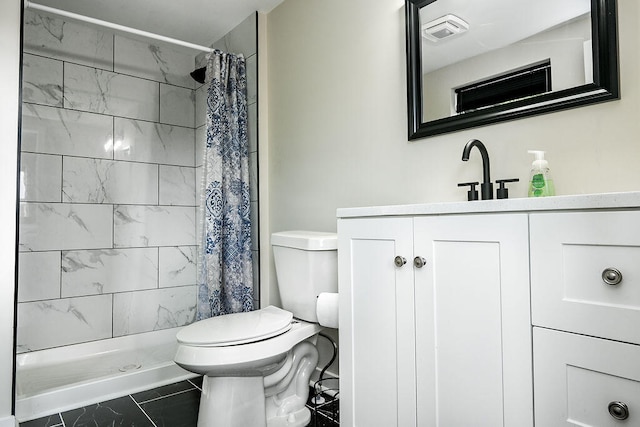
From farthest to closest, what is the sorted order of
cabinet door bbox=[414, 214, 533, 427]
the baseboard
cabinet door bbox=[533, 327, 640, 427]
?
the baseboard < cabinet door bbox=[414, 214, 533, 427] < cabinet door bbox=[533, 327, 640, 427]

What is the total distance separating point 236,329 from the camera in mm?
1650

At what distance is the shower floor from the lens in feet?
6.46

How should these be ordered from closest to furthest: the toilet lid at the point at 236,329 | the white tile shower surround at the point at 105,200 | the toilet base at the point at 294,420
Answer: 1. the toilet lid at the point at 236,329
2. the toilet base at the point at 294,420
3. the white tile shower surround at the point at 105,200

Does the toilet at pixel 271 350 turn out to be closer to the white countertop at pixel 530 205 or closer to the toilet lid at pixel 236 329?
the toilet lid at pixel 236 329

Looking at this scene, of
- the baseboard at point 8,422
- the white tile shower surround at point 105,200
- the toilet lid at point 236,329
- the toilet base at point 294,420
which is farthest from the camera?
the white tile shower surround at point 105,200

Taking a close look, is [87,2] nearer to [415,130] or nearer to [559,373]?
[415,130]

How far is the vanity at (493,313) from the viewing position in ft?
2.91

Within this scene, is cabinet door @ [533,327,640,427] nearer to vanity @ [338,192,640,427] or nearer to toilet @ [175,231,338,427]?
vanity @ [338,192,640,427]

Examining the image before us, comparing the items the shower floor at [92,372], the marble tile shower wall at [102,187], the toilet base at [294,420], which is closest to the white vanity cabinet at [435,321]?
the toilet base at [294,420]

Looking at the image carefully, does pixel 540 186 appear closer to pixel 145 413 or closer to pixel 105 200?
pixel 145 413

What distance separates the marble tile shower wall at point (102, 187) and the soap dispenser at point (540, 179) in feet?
8.18

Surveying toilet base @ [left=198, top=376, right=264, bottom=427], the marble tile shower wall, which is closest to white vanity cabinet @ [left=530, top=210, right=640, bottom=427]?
toilet base @ [left=198, top=376, right=264, bottom=427]

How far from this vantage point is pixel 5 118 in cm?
171

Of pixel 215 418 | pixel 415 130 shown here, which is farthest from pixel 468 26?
pixel 215 418
